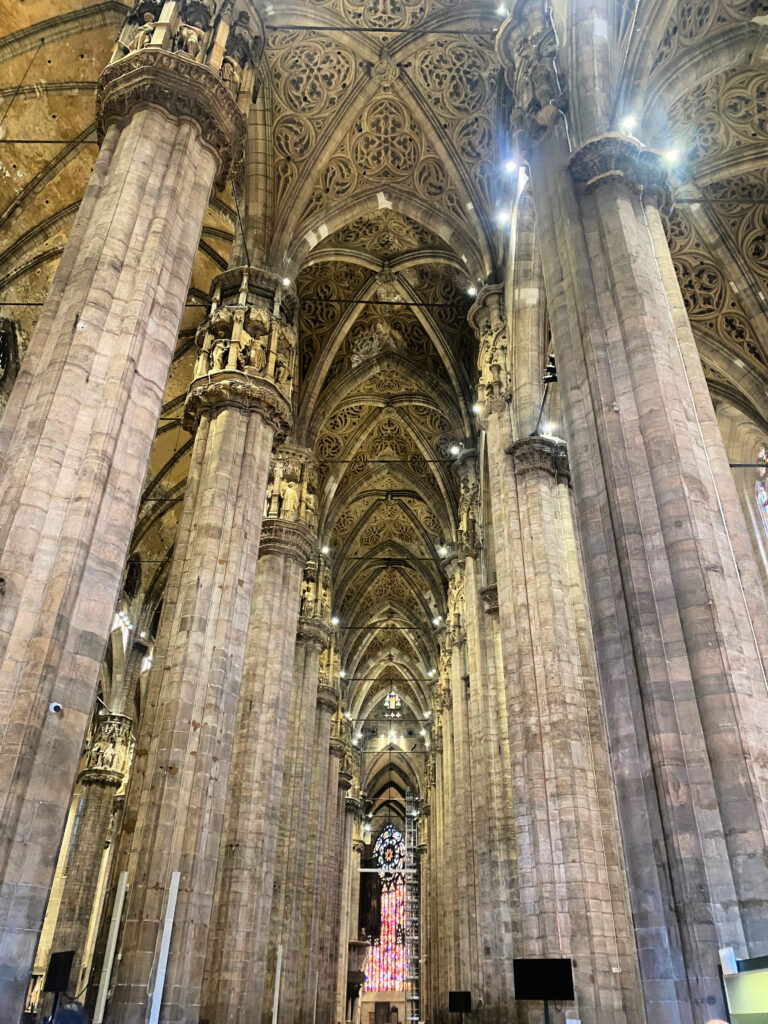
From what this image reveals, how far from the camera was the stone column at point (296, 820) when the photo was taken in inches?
704

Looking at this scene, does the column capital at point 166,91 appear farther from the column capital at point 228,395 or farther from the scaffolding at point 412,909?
the scaffolding at point 412,909

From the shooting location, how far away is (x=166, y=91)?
351 inches

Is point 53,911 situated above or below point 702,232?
below

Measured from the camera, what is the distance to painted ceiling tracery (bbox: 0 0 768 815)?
14148mm

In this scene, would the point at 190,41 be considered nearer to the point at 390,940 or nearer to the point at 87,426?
the point at 87,426

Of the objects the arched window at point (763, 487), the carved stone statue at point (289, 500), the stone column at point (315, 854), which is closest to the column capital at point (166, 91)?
the carved stone statue at point (289, 500)

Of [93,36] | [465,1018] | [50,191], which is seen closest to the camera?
[93,36]

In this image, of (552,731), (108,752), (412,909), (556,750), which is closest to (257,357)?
(552,731)

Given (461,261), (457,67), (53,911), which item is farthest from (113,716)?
(457,67)

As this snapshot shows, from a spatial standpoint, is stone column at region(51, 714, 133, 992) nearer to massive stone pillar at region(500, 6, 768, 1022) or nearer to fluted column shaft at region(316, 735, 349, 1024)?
fluted column shaft at region(316, 735, 349, 1024)

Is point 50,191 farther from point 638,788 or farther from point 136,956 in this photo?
point 638,788

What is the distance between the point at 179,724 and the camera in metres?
10.3

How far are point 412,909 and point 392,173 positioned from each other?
4206cm

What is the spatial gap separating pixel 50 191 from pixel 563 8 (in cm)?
1192
